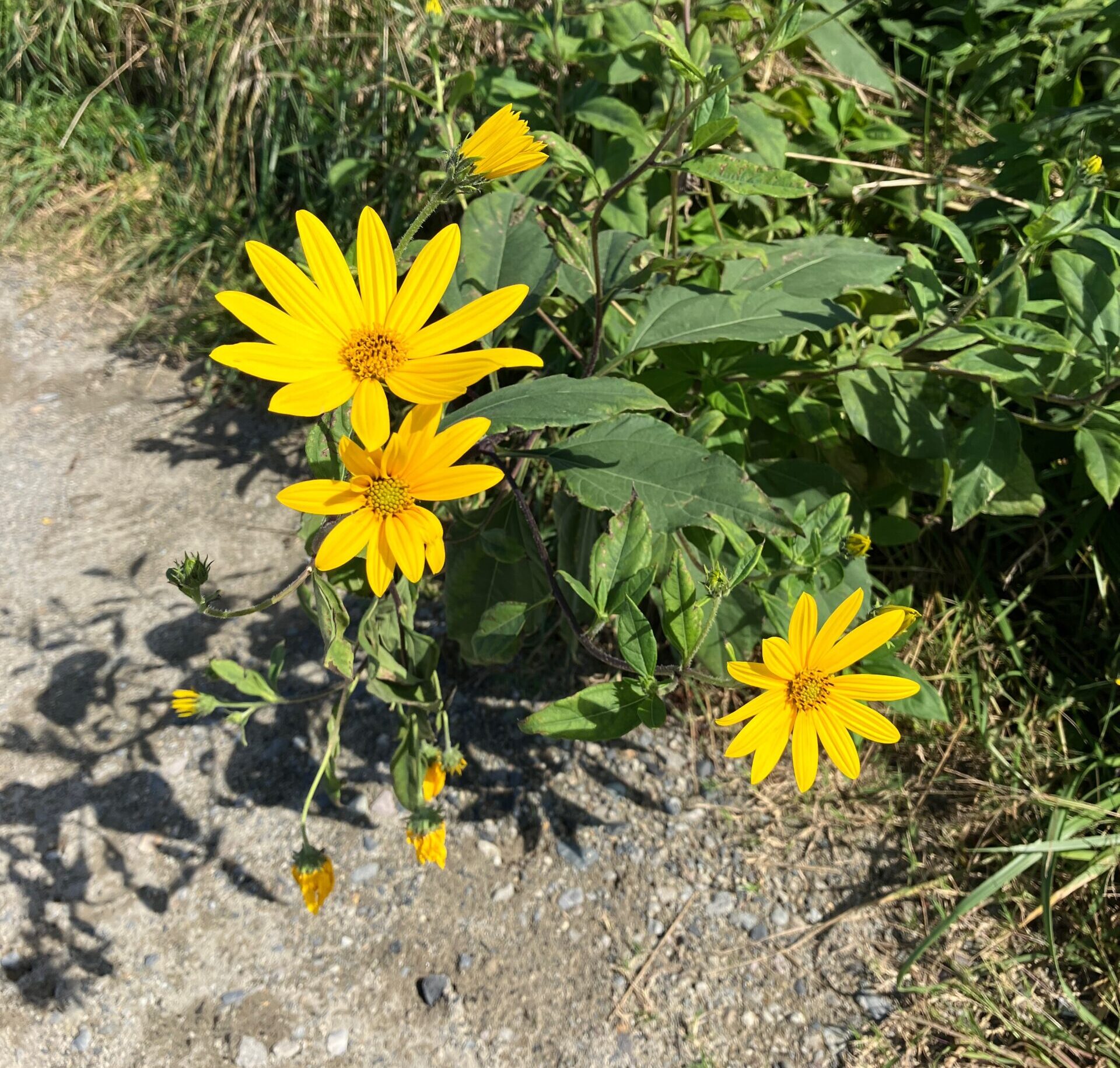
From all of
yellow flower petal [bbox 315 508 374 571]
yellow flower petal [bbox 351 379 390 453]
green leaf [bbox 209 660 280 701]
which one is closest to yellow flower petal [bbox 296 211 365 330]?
yellow flower petal [bbox 351 379 390 453]

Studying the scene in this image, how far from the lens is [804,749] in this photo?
1.06 m

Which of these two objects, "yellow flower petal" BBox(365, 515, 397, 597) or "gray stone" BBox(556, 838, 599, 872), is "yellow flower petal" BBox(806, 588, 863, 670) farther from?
"gray stone" BBox(556, 838, 599, 872)

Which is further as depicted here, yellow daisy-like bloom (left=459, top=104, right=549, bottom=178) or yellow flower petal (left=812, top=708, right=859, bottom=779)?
yellow flower petal (left=812, top=708, right=859, bottom=779)

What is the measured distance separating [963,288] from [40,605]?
2145mm

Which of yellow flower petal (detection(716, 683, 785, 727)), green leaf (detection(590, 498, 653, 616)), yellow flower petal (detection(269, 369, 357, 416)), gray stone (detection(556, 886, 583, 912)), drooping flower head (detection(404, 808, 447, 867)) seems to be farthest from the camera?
gray stone (detection(556, 886, 583, 912))

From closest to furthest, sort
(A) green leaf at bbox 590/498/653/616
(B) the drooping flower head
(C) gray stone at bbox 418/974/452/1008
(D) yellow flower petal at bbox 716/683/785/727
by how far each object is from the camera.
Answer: (D) yellow flower petal at bbox 716/683/785/727 → (A) green leaf at bbox 590/498/653/616 → (B) the drooping flower head → (C) gray stone at bbox 418/974/452/1008

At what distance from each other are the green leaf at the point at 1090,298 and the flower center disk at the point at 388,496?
111cm

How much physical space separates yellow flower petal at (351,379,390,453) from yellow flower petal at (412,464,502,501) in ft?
0.21

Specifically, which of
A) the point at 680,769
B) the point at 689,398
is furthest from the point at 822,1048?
the point at 689,398

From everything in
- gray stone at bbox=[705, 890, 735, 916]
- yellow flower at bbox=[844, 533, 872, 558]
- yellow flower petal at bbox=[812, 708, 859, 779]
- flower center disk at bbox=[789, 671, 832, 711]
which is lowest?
gray stone at bbox=[705, 890, 735, 916]

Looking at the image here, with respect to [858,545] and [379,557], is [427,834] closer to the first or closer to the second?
[379,557]

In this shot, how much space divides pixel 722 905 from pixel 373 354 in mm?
1237

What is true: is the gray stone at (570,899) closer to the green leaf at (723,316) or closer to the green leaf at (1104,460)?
the green leaf at (723,316)

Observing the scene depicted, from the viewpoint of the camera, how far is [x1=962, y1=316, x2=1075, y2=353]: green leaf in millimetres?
1276
